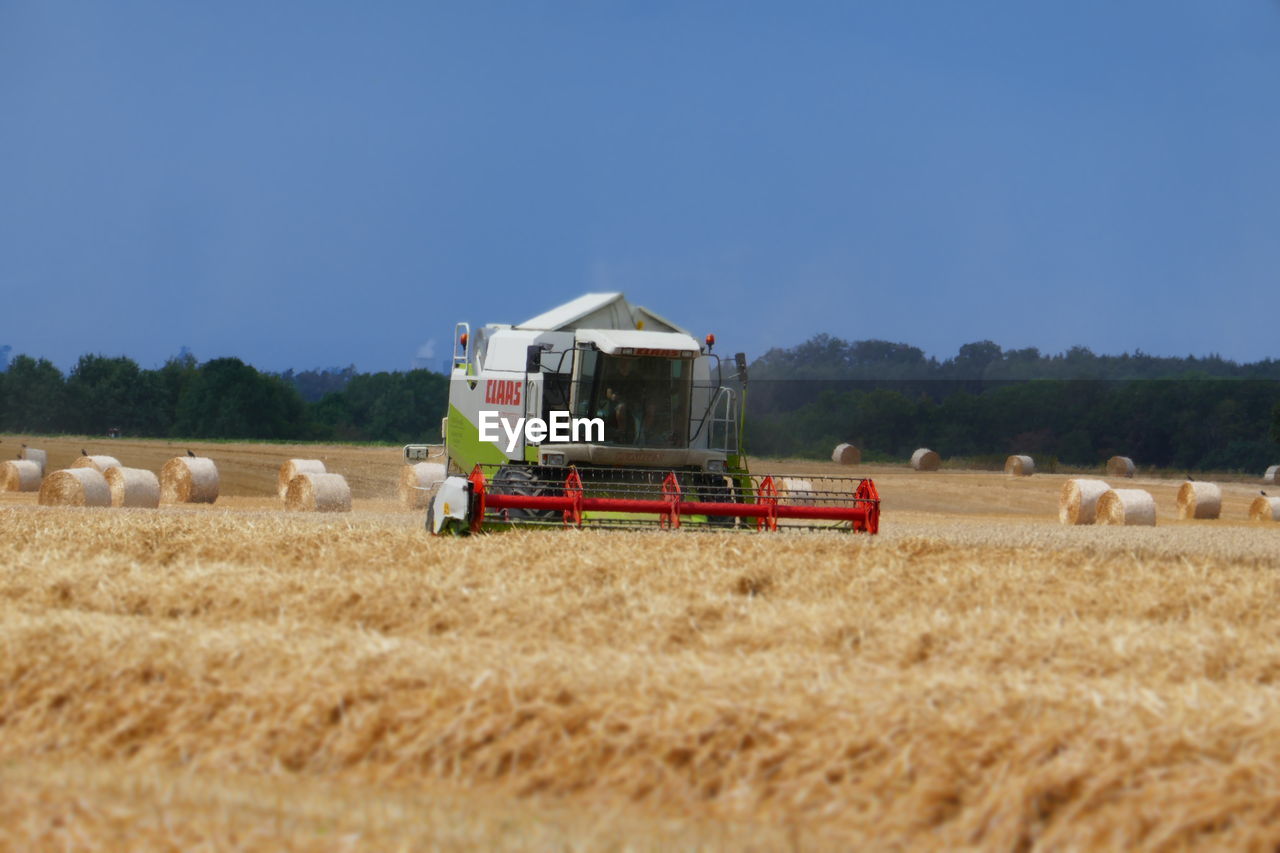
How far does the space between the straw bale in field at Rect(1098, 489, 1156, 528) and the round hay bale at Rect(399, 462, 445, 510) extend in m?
10.1

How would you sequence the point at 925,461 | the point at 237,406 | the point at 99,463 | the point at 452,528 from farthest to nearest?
the point at 237,406 → the point at 925,461 → the point at 99,463 → the point at 452,528

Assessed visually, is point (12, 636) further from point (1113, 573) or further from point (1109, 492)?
point (1109, 492)

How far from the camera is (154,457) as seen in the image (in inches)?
1367

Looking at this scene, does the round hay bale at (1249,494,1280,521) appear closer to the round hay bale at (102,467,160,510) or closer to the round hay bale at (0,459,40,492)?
the round hay bale at (102,467,160,510)

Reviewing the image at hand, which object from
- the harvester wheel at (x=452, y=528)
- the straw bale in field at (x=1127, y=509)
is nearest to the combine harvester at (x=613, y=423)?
the harvester wheel at (x=452, y=528)

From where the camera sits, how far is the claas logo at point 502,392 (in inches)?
491

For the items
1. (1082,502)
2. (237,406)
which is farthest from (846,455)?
(237,406)

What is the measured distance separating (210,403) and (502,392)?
4728 cm

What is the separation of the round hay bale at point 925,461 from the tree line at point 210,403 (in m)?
20.8

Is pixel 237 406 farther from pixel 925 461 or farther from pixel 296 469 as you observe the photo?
pixel 296 469

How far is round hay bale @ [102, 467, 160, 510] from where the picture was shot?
1922 cm

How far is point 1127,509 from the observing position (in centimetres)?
2092

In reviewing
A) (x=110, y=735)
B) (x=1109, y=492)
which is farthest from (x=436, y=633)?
(x=1109, y=492)

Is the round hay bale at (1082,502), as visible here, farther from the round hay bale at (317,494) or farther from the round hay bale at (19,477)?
the round hay bale at (19,477)
